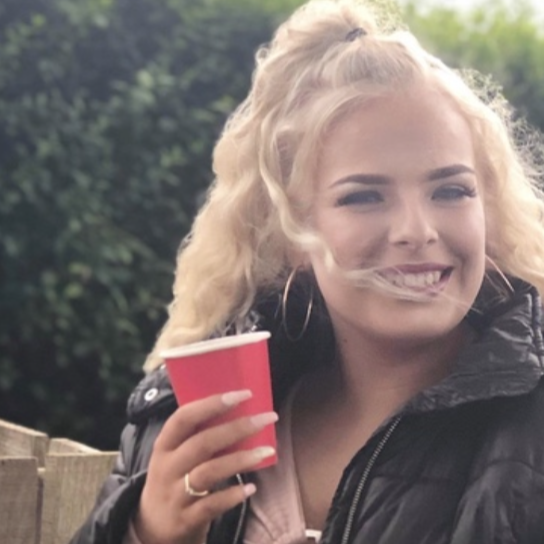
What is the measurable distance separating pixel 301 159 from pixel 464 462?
53cm

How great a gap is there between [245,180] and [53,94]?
300 centimetres

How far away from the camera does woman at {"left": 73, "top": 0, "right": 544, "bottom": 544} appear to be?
2.09 m

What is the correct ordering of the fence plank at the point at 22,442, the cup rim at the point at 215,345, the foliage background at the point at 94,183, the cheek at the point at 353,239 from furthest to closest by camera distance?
the foliage background at the point at 94,183, the fence plank at the point at 22,442, the cheek at the point at 353,239, the cup rim at the point at 215,345

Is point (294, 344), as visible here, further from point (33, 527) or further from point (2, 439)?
point (2, 439)

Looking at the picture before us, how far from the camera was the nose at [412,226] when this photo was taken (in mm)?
2168

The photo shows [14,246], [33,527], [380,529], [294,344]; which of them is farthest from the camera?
[14,246]

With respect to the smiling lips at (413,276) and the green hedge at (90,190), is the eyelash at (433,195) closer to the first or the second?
the smiling lips at (413,276)

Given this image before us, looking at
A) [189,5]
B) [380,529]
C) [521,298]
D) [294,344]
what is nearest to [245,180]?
[294,344]

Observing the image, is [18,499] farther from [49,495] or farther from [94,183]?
[94,183]

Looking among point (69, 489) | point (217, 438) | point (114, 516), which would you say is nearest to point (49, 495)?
point (69, 489)

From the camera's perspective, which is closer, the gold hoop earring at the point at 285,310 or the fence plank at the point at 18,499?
the gold hoop earring at the point at 285,310

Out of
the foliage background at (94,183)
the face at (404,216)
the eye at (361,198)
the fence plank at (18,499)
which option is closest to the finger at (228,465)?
the face at (404,216)

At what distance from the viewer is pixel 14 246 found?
517cm

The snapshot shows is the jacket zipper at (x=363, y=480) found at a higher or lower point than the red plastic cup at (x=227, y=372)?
lower
